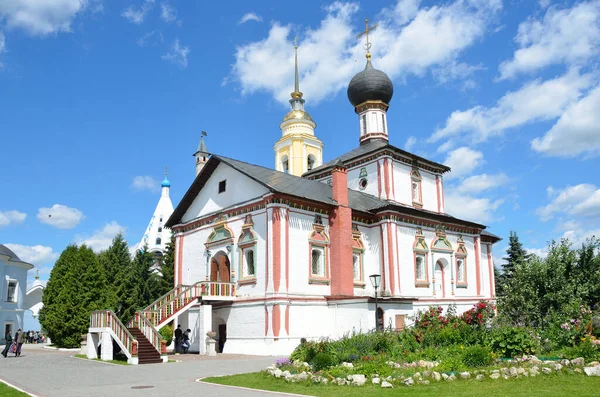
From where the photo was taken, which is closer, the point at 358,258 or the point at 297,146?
the point at 358,258

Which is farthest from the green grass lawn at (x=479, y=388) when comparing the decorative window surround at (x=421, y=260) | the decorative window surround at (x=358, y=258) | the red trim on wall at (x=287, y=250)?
the decorative window surround at (x=421, y=260)

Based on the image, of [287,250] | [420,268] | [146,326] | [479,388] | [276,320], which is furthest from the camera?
[420,268]

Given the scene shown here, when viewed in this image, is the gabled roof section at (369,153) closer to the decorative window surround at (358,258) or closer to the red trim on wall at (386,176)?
the red trim on wall at (386,176)

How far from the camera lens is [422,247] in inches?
1084

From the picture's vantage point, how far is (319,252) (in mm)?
24062

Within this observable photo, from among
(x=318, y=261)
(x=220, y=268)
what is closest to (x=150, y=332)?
(x=220, y=268)

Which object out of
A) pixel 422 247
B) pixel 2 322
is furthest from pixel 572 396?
pixel 2 322

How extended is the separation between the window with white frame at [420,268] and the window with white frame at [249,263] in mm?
8453

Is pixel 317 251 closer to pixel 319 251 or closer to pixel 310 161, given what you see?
pixel 319 251

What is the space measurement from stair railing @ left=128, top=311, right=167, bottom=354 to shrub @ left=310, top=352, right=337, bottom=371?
7.65m

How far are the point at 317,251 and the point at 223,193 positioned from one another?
17.2 ft

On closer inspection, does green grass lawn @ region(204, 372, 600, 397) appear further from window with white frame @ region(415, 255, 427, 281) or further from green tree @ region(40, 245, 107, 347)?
green tree @ region(40, 245, 107, 347)

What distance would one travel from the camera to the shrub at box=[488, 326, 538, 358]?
41.8 feet

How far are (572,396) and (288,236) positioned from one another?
48.4ft
